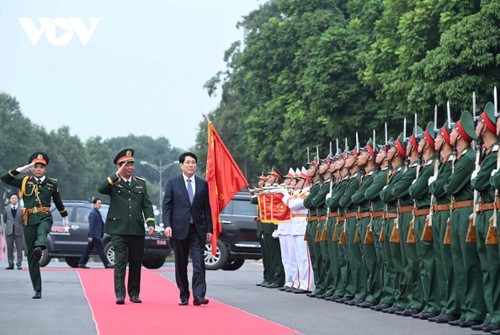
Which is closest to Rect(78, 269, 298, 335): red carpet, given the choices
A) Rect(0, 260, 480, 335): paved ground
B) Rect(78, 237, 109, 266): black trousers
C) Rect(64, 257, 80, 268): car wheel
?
Rect(0, 260, 480, 335): paved ground

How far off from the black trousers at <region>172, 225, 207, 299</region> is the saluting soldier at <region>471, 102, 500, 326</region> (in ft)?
17.8

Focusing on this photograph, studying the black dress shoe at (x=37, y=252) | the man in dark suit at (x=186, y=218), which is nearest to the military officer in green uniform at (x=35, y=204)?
the black dress shoe at (x=37, y=252)

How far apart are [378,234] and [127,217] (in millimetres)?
3525

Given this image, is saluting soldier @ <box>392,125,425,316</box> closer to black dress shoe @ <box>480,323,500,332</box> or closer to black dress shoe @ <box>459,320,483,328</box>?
black dress shoe @ <box>459,320,483,328</box>

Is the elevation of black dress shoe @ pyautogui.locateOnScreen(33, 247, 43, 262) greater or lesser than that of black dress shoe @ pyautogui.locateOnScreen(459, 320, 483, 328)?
greater

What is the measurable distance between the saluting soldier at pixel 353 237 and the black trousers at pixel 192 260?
1.98 m

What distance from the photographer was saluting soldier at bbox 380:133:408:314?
55.8ft

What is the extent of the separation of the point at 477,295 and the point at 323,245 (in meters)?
6.26

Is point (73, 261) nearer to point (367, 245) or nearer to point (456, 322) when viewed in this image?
point (367, 245)

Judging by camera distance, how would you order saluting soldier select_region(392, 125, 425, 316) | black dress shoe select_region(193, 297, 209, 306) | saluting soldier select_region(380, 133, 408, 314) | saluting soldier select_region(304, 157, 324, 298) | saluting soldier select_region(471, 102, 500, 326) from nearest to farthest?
saluting soldier select_region(471, 102, 500, 326) → saluting soldier select_region(392, 125, 425, 316) → saluting soldier select_region(380, 133, 408, 314) → black dress shoe select_region(193, 297, 209, 306) → saluting soldier select_region(304, 157, 324, 298)

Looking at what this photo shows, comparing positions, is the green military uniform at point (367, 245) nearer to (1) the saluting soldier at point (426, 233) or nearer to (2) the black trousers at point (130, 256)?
(1) the saluting soldier at point (426, 233)

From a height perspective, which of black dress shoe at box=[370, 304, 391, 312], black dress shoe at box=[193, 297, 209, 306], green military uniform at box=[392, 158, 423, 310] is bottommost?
black dress shoe at box=[370, 304, 391, 312]

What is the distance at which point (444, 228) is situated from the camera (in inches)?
601

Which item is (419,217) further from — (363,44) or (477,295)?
(363,44)
